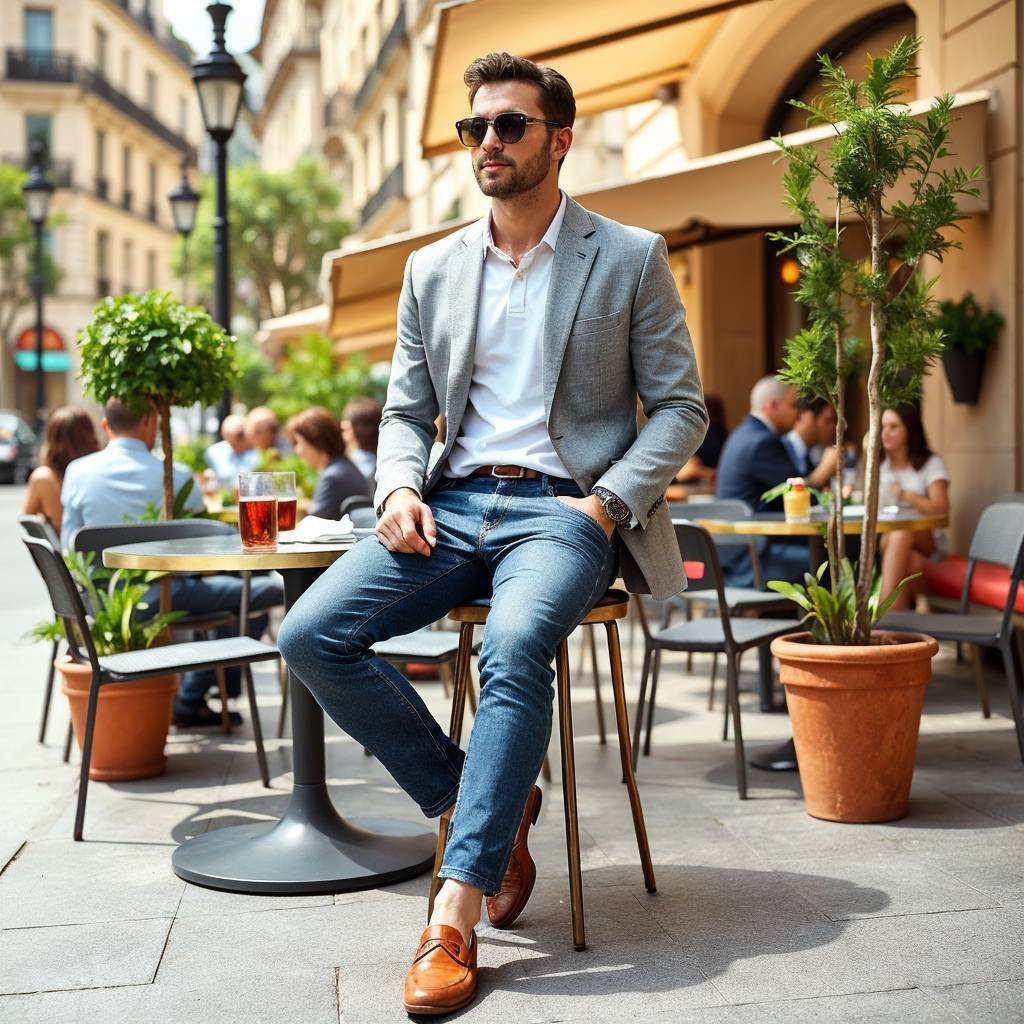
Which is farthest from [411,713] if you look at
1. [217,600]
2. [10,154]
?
[10,154]

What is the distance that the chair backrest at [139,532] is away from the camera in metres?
5.03

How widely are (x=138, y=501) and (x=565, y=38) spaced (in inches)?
189

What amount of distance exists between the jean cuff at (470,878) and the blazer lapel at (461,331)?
1110 millimetres

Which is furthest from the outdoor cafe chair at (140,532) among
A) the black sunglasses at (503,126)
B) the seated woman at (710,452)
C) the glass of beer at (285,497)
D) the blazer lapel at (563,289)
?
the seated woman at (710,452)

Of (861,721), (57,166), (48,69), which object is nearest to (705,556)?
(861,721)

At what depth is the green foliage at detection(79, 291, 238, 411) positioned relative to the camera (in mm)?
5715

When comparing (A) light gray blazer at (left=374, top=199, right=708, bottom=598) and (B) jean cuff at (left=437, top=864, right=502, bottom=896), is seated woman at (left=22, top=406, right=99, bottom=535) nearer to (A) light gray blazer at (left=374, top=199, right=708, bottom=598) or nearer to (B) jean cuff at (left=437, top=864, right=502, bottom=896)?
(A) light gray blazer at (left=374, top=199, right=708, bottom=598)

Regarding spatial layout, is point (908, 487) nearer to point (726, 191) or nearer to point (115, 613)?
point (726, 191)

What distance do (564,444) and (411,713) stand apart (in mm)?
744

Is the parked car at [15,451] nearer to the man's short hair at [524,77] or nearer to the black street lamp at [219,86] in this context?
the black street lamp at [219,86]

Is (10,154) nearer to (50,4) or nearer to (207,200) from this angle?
(50,4)

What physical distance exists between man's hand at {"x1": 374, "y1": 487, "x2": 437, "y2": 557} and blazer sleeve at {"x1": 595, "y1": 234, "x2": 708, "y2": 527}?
0.45 meters

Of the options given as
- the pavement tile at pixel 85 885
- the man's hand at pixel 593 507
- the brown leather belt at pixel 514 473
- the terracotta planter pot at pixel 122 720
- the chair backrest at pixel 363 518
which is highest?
the brown leather belt at pixel 514 473

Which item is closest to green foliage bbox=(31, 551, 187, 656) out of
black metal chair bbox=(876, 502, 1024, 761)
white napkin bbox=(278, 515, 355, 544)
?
white napkin bbox=(278, 515, 355, 544)
